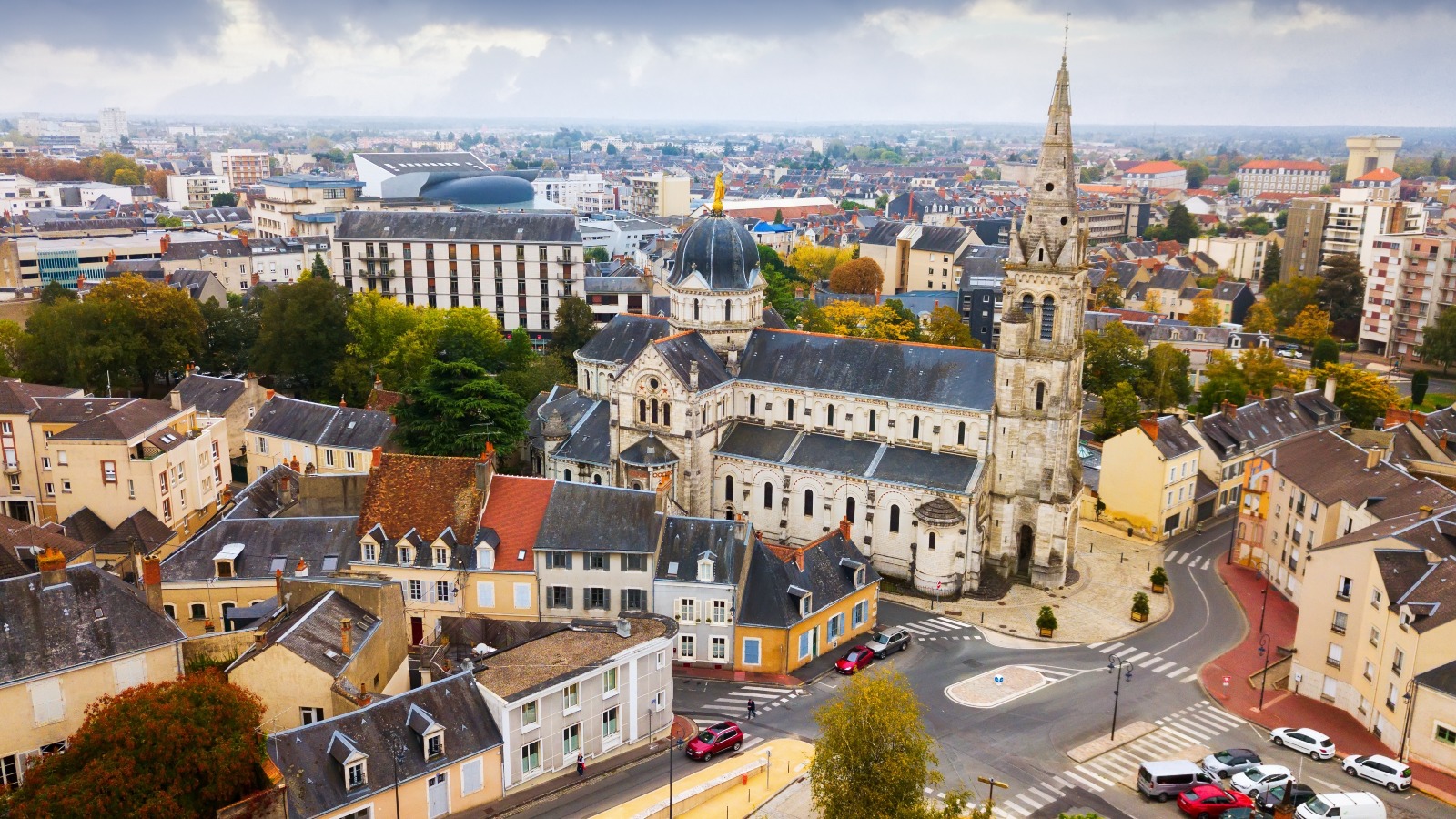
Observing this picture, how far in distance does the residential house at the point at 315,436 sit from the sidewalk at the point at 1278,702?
62243mm

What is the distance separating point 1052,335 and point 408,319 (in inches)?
2602

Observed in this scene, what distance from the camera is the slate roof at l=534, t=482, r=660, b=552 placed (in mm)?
62062

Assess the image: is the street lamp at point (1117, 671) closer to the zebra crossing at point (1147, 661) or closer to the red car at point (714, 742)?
the zebra crossing at point (1147, 661)

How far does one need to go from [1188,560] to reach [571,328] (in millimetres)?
66788

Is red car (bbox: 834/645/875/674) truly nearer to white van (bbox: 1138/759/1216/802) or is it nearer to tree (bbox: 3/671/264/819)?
white van (bbox: 1138/759/1216/802)

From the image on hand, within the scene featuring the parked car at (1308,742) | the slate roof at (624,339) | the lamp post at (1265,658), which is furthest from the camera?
the slate roof at (624,339)

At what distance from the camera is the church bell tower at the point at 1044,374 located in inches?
2869

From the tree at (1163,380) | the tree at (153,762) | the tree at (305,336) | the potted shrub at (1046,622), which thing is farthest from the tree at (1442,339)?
the tree at (153,762)

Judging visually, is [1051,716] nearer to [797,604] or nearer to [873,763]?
[797,604]

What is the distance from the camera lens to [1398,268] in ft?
468

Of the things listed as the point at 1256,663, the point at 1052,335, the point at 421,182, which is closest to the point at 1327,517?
the point at 1256,663

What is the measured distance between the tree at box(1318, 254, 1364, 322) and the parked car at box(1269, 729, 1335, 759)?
401 feet

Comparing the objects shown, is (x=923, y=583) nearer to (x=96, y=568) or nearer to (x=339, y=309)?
(x=96, y=568)

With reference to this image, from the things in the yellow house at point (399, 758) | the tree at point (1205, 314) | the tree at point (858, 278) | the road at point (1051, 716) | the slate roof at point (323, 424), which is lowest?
the road at point (1051, 716)
